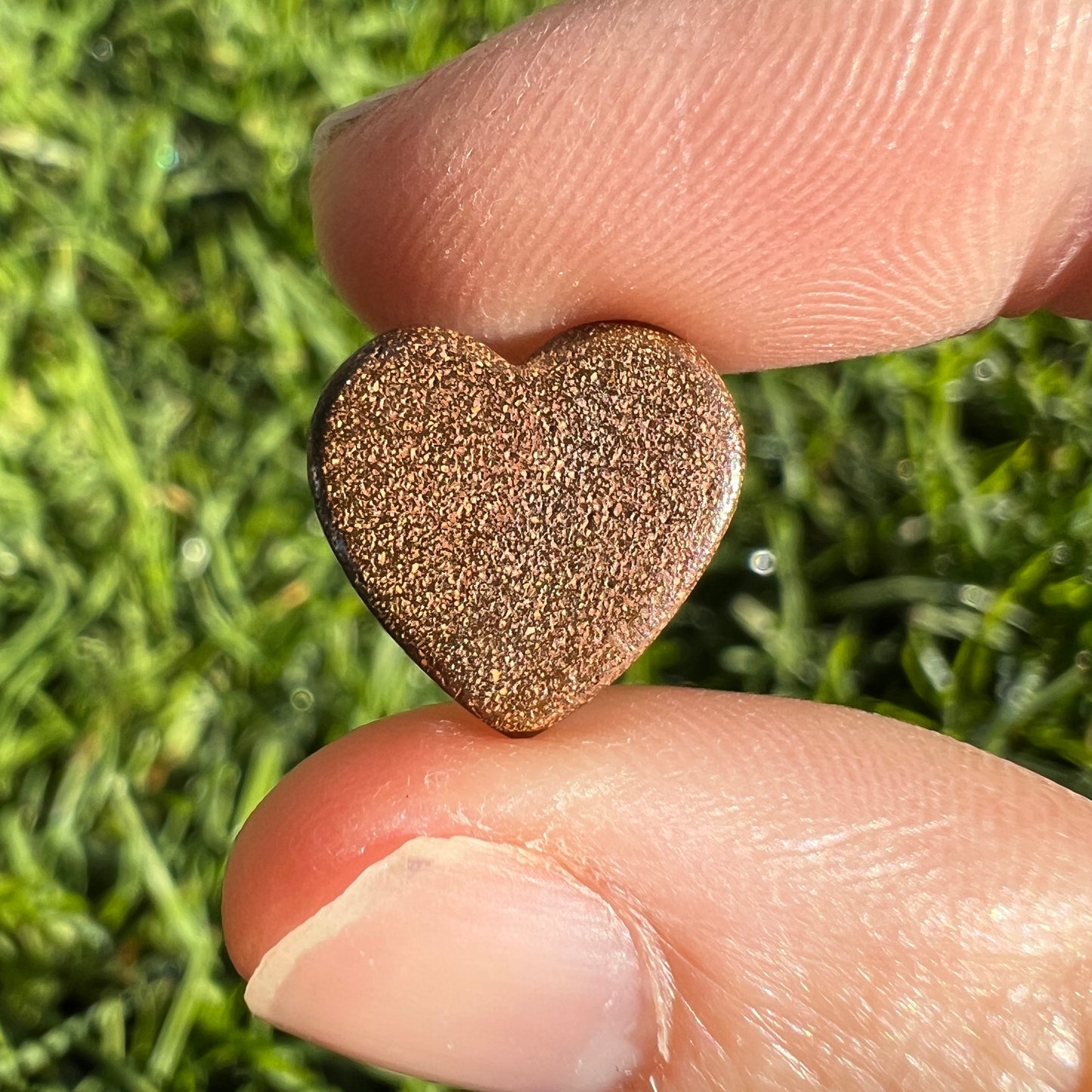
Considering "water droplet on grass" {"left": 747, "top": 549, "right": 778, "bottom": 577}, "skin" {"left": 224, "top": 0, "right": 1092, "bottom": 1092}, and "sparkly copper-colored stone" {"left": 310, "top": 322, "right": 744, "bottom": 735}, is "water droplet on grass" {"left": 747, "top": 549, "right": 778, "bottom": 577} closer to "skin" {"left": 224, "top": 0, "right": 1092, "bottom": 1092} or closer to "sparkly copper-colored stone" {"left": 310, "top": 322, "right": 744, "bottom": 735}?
"skin" {"left": 224, "top": 0, "right": 1092, "bottom": 1092}

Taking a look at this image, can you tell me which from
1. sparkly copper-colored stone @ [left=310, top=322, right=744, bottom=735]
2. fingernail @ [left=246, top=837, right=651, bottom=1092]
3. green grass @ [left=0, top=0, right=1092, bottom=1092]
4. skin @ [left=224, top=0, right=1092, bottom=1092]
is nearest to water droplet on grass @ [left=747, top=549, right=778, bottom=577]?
green grass @ [left=0, top=0, right=1092, bottom=1092]

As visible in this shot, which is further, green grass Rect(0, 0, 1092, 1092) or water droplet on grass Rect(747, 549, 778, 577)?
water droplet on grass Rect(747, 549, 778, 577)

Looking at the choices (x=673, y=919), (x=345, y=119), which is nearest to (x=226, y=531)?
(x=345, y=119)

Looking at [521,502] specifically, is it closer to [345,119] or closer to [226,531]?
[345,119]

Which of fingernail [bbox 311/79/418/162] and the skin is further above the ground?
fingernail [bbox 311/79/418/162]

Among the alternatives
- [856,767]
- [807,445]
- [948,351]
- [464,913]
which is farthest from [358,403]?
[948,351]

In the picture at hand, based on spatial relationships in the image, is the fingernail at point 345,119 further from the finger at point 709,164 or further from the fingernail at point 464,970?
the fingernail at point 464,970

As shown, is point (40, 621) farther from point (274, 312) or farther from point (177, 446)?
point (274, 312)
